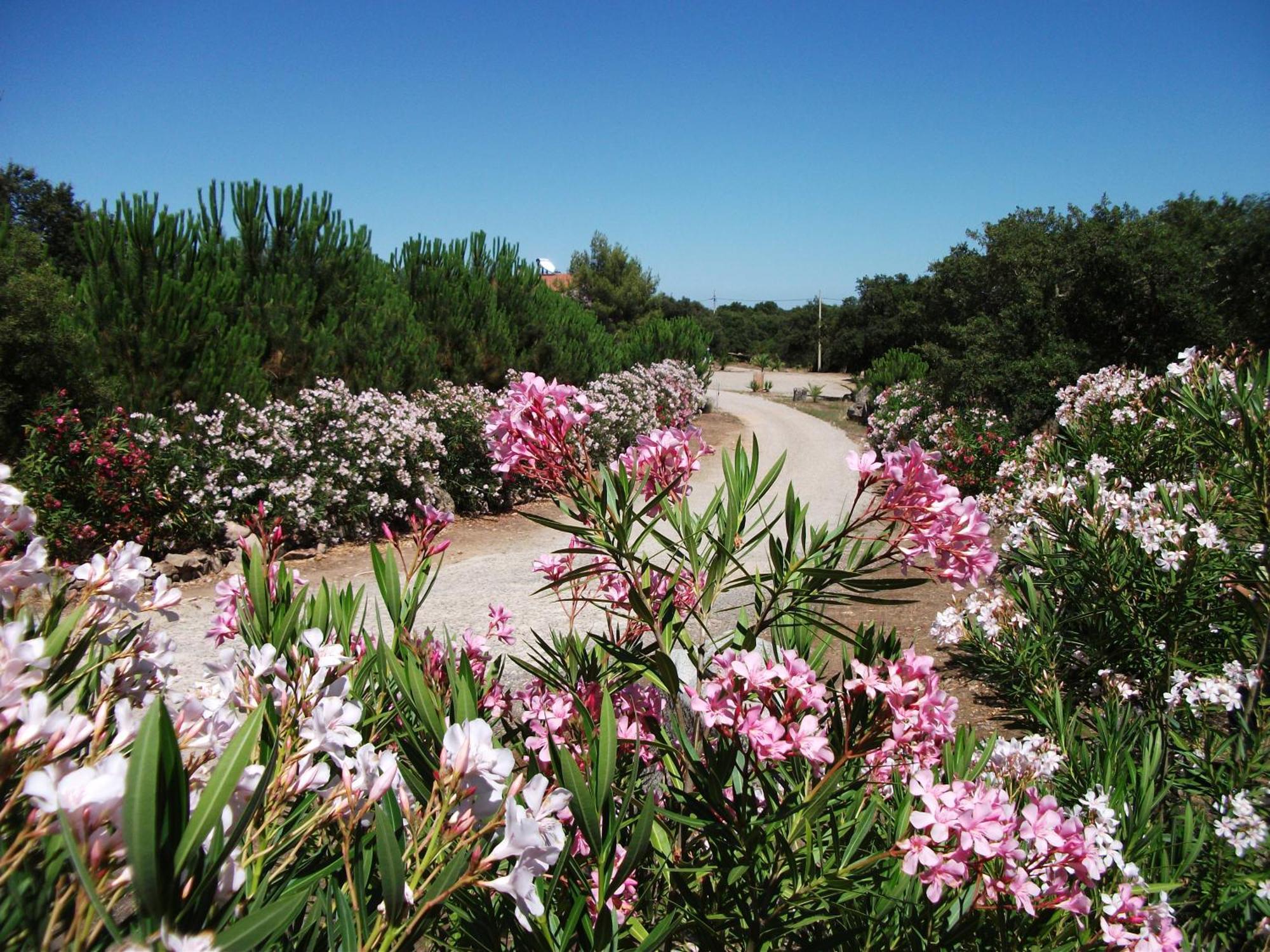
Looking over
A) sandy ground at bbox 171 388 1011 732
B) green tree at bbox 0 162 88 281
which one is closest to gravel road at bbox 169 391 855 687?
sandy ground at bbox 171 388 1011 732

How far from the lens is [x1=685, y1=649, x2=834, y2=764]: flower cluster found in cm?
114

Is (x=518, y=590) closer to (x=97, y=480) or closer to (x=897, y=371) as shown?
(x=97, y=480)

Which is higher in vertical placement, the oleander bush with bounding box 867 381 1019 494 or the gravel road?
the oleander bush with bounding box 867 381 1019 494

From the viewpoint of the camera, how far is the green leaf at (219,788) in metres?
0.54

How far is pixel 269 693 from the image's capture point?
1015mm

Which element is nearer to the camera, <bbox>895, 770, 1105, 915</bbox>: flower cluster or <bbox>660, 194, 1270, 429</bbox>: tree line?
<bbox>895, 770, 1105, 915</bbox>: flower cluster

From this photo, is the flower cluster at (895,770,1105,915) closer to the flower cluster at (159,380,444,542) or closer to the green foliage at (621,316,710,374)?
the flower cluster at (159,380,444,542)

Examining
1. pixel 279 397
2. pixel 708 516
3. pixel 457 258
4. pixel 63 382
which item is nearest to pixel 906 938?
pixel 708 516

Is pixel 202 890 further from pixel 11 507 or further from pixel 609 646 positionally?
pixel 609 646

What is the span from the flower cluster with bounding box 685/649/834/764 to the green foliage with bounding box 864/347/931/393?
1999 cm

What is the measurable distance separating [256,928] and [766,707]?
0.81 meters

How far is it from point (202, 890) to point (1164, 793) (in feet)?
7.48

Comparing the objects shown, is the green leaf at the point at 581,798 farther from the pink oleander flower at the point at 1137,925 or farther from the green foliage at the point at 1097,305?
the green foliage at the point at 1097,305

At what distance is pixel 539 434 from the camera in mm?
1490
